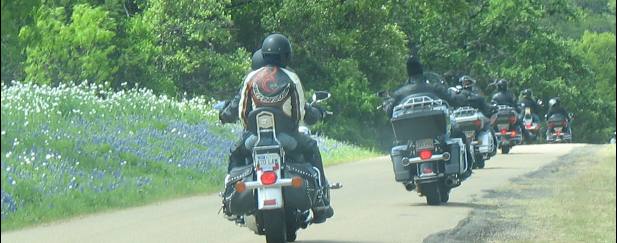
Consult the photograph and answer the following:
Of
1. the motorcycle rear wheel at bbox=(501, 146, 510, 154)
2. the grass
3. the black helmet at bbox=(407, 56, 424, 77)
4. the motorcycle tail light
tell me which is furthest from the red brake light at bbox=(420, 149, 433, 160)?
the motorcycle rear wheel at bbox=(501, 146, 510, 154)

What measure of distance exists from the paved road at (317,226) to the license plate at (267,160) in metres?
1.54

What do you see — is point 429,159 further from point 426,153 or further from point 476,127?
point 476,127

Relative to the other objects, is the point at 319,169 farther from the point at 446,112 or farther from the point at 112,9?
the point at 112,9

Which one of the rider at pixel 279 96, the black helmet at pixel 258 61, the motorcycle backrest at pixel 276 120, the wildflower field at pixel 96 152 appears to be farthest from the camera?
the wildflower field at pixel 96 152

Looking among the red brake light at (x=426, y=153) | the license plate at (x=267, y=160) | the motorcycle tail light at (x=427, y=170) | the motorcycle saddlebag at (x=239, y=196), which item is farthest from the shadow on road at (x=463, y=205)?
the license plate at (x=267, y=160)

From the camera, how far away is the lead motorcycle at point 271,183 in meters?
11.7

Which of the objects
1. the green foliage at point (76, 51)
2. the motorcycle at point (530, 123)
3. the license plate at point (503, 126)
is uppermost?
the green foliage at point (76, 51)

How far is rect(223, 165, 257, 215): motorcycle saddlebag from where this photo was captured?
11.8m

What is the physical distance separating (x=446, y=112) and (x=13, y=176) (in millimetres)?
5525

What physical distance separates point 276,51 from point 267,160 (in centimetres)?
105

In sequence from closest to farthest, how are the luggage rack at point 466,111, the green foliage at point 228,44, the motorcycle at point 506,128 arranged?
the luggage rack at point 466,111
the green foliage at point 228,44
the motorcycle at point 506,128

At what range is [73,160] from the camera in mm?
20750

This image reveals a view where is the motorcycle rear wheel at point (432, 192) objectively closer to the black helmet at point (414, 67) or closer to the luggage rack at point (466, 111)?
the black helmet at point (414, 67)

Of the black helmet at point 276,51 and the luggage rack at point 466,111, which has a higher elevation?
the luggage rack at point 466,111
